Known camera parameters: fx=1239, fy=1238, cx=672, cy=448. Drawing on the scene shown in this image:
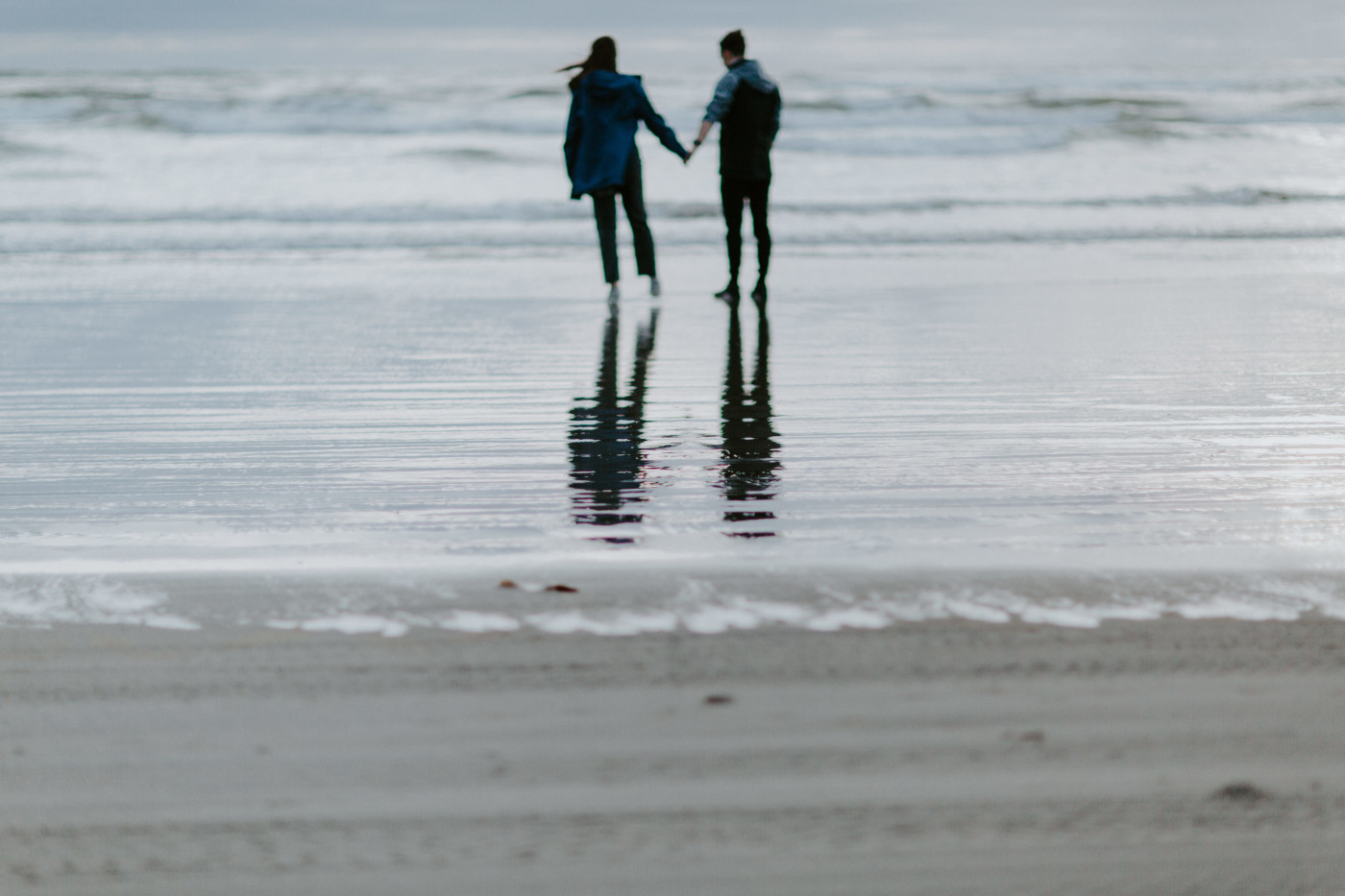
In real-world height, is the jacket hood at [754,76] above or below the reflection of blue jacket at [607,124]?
above

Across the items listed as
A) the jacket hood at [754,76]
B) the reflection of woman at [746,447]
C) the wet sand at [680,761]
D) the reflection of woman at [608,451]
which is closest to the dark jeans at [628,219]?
the jacket hood at [754,76]

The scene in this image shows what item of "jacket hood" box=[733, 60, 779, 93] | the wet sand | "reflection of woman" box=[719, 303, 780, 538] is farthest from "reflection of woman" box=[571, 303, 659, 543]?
"jacket hood" box=[733, 60, 779, 93]

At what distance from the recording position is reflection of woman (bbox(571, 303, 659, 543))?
8.36ft

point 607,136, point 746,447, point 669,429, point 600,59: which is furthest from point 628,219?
point 746,447

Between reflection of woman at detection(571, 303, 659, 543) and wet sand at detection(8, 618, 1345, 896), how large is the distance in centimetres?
73

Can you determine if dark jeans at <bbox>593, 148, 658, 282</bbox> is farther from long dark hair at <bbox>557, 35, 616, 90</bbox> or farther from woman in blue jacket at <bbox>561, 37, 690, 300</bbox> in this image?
long dark hair at <bbox>557, 35, 616, 90</bbox>

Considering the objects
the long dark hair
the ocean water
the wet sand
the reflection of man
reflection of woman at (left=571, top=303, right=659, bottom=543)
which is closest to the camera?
the wet sand

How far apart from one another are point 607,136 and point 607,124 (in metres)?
0.08

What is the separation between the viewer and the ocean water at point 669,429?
1994 mm

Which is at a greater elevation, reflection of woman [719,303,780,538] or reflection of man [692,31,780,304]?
reflection of man [692,31,780,304]

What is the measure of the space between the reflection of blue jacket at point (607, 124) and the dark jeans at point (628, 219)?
0.08 metres

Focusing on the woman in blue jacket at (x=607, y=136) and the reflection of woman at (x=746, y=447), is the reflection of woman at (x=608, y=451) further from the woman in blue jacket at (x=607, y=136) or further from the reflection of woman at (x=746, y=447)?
the woman in blue jacket at (x=607, y=136)

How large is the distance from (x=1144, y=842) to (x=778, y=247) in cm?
1078

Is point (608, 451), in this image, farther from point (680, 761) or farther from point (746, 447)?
point (680, 761)
